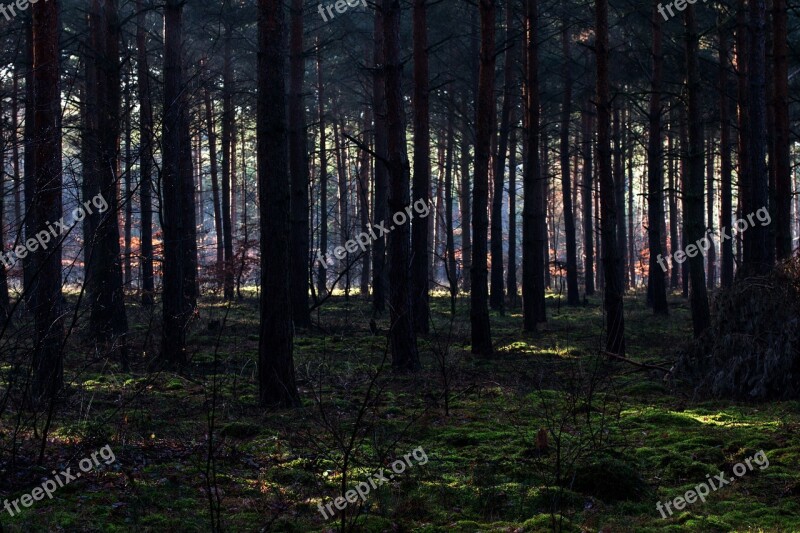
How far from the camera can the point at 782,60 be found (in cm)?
1719

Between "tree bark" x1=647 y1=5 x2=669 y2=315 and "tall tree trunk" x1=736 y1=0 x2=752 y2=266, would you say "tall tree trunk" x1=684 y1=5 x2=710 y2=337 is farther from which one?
"tree bark" x1=647 y1=5 x2=669 y2=315

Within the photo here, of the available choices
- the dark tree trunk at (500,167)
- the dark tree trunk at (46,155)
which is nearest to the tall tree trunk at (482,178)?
the dark tree trunk at (500,167)

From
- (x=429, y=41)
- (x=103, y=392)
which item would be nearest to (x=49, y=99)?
(x=103, y=392)

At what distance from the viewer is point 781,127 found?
17.4 meters

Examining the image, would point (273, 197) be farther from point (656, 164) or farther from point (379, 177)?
point (656, 164)

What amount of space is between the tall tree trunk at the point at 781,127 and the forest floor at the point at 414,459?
804cm

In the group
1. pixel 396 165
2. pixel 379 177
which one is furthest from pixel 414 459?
pixel 379 177

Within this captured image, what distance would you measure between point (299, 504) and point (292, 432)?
2.34 metres

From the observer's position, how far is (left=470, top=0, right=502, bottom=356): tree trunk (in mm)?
14242

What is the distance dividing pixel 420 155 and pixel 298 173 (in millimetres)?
3351

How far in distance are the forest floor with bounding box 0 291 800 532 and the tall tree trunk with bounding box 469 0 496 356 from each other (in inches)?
132

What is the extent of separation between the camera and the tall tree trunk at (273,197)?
940 cm

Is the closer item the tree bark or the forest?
the forest

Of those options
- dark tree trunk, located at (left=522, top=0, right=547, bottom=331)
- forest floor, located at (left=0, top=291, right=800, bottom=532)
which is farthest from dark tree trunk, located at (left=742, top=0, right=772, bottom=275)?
forest floor, located at (left=0, top=291, right=800, bottom=532)
